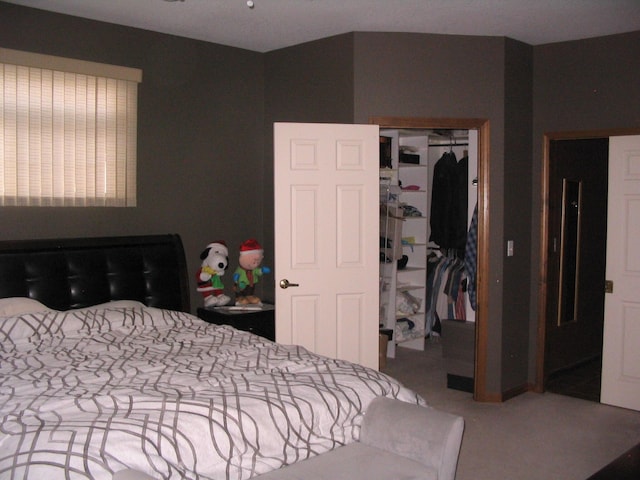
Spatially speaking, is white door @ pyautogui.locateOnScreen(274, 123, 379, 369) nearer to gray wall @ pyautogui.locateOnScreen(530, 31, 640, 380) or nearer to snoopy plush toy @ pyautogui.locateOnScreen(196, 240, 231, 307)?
snoopy plush toy @ pyautogui.locateOnScreen(196, 240, 231, 307)

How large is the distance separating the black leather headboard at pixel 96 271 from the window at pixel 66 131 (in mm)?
316

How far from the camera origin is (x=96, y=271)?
4.08 metres

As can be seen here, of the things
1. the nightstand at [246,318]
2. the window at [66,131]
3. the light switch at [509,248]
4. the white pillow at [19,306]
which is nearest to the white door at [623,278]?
the light switch at [509,248]

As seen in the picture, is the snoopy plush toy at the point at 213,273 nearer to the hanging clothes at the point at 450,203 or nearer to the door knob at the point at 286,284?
the door knob at the point at 286,284

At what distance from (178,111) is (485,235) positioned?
2.46m

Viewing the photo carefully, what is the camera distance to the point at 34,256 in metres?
3.83

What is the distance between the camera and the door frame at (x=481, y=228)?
4.60 m

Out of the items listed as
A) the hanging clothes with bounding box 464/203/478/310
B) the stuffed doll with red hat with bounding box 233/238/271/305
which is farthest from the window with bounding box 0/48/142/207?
the hanging clothes with bounding box 464/203/478/310

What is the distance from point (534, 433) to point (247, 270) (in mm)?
2346

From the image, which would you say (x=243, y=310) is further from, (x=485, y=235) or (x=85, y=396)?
(x=85, y=396)

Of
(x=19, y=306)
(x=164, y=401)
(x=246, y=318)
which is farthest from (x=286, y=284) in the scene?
(x=164, y=401)

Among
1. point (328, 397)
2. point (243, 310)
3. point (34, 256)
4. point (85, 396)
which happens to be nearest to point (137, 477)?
point (85, 396)

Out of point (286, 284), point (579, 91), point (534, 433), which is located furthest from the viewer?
point (579, 91)

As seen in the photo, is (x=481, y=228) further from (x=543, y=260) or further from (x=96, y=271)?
(x=96, y=271)
